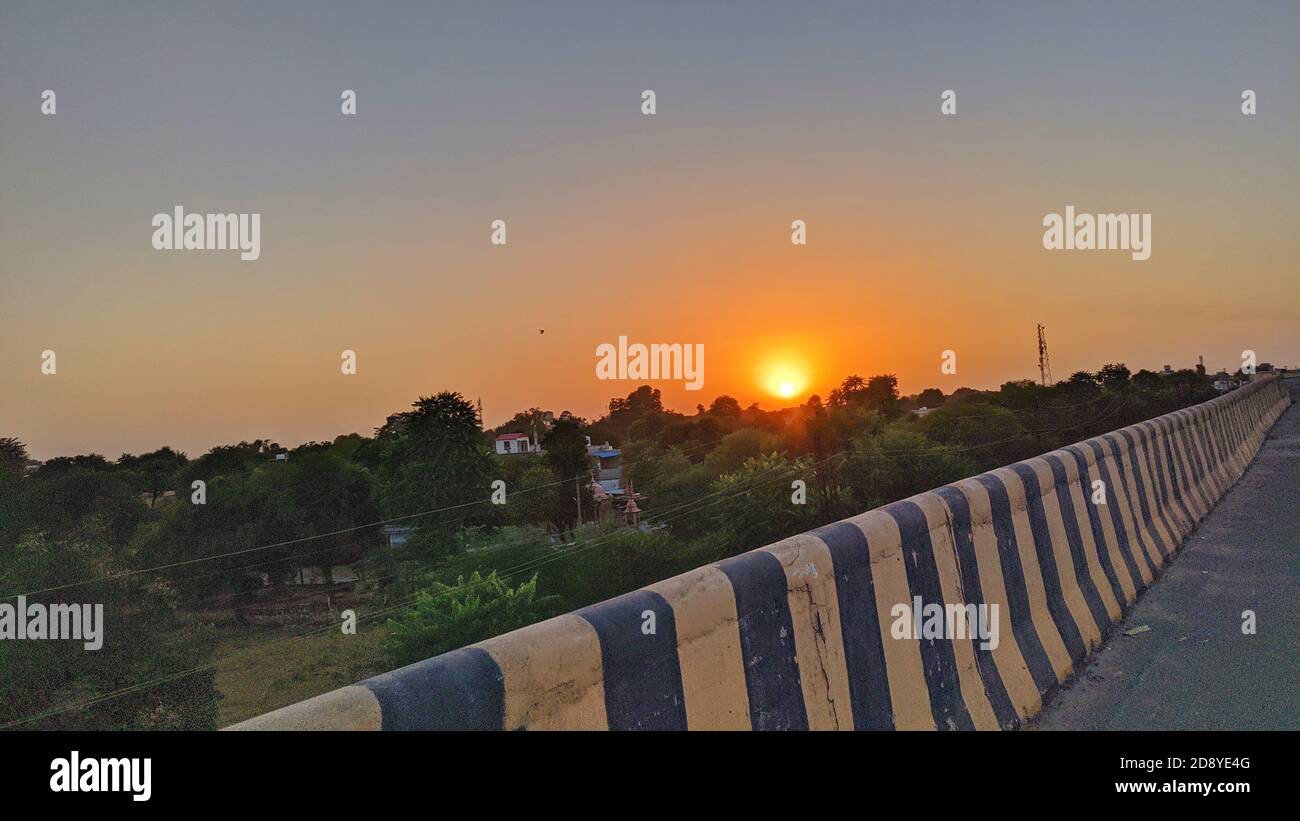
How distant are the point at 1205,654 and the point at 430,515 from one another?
3194 inches

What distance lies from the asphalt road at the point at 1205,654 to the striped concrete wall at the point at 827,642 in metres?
0.18

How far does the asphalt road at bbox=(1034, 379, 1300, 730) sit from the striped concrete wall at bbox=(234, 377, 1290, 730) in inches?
6.9

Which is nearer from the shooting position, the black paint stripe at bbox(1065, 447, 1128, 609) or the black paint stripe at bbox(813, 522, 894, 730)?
the black paint stripe at bbox(813, 522, 894, 730)

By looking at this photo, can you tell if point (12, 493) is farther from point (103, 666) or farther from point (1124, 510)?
point (1124, 510)

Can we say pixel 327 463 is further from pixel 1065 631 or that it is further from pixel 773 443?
pixel 1065 631

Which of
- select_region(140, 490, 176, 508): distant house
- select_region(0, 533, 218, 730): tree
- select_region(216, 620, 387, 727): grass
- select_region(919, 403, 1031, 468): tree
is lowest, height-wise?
select_region(216, 620, 387, 727): grass

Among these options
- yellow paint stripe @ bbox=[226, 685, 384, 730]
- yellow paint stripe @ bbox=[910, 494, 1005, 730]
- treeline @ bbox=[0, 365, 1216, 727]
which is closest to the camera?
yellow paint stripe @ bbox=[226, 685, 384, 730]

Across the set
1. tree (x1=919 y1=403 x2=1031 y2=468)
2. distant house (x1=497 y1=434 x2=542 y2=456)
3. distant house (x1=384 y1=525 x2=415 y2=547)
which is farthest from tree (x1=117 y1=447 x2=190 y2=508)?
tree (x1=919 y1=403 x2=1031 y2=468)

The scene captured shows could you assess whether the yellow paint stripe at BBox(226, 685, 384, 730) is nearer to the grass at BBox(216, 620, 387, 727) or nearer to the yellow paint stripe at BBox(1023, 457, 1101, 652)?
the yellow paint stripe at BBox(1023, 457, 1101, 652)

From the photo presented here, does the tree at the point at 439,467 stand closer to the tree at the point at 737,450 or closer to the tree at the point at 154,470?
the tree at the point at 737,450

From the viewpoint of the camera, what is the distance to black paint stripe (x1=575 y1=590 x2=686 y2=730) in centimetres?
221

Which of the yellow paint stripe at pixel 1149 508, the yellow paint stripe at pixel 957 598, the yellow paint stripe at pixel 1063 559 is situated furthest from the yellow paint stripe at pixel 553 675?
the yellow paint stripe at pixel 1149 508

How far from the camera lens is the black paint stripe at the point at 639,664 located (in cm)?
221

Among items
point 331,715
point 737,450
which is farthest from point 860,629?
point 737,450
